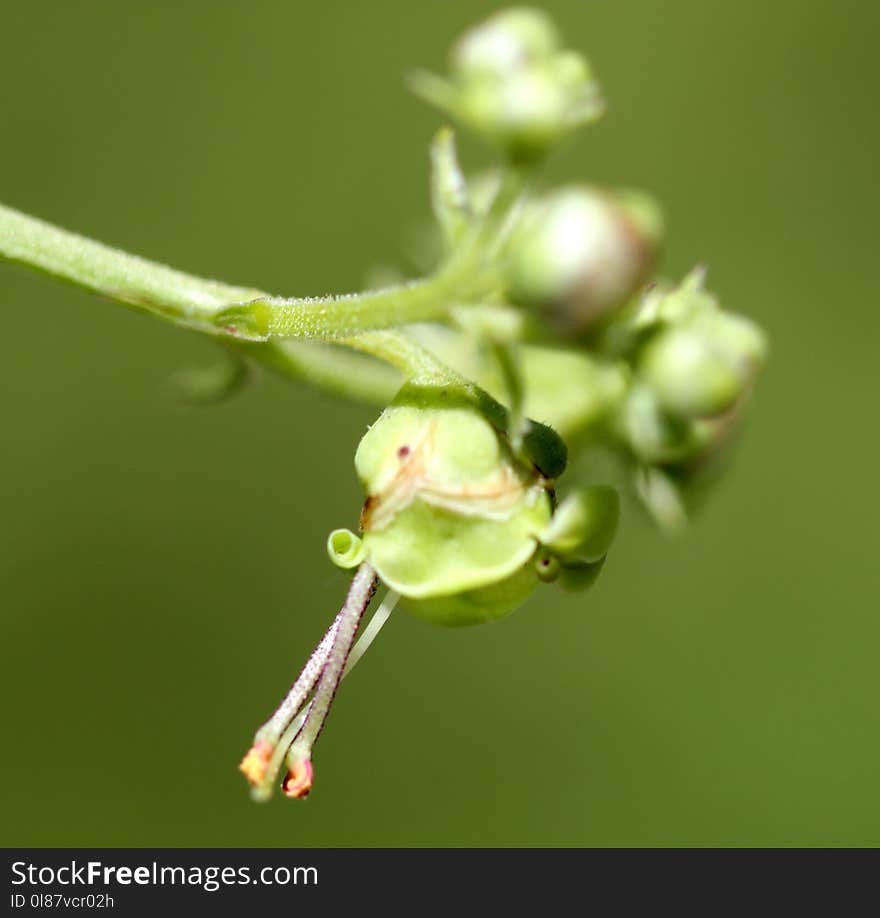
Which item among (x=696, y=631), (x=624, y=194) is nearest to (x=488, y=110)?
(x=624, y=194)

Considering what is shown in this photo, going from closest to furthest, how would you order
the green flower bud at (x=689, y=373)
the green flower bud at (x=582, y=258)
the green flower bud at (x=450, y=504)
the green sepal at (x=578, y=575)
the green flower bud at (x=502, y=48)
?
1. the green flower bud at (x=582, y=258)
2. the green flower bud at (x=502, y=48)
3. the green flower bud at (x=689, y=373)
4. the green flower bud at (x=450, y=504)
5. the green sepal at (x=578, y=575)

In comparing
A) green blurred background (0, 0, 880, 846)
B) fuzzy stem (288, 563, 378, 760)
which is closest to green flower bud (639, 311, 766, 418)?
A: fuzzy stem (288, 563, 378, 760)

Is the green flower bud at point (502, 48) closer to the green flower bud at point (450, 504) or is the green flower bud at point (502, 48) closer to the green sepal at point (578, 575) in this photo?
the green flower bud at point (450, 504)

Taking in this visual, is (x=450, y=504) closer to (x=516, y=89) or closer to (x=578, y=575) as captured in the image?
(x=578, y=575)

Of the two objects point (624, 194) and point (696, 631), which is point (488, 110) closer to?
point (624, 194)

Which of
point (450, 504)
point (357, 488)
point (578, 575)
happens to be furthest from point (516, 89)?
point (357, 488)

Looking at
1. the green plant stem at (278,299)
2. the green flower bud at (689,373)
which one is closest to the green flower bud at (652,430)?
the green flower bud at (689,373)
